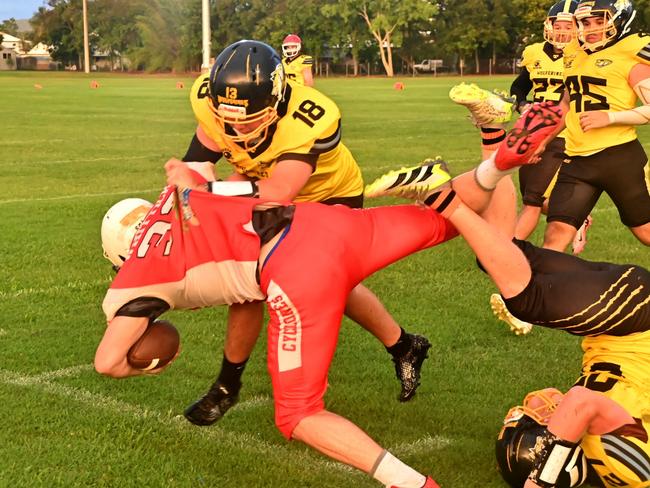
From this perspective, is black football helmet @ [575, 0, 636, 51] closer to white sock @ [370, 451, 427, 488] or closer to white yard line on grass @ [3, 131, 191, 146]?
white sock @ [370, 451, 427, 488]

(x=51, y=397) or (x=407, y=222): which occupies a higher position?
(x=407, y=222)

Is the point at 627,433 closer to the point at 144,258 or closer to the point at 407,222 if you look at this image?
A: the point at 407,222

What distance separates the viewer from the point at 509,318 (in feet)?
20.0

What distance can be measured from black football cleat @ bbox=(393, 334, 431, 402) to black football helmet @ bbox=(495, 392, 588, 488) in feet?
3.13

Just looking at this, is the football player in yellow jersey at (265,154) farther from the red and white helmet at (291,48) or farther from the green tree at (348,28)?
the green tree at (348,28)

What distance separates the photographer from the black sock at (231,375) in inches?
190

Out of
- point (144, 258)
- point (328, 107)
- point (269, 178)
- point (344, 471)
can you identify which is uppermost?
point (328, 107)

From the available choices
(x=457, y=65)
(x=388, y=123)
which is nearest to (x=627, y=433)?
(x=388, y=123)

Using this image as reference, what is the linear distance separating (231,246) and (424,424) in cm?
148

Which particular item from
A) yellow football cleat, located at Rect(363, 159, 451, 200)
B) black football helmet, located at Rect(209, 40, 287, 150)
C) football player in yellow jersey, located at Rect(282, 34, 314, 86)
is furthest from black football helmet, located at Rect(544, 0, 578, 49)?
football player in yellow jersey, located at Rect(282, 34, 314, 86)

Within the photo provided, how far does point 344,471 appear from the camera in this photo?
4.20m

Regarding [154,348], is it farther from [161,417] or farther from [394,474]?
[394,474]

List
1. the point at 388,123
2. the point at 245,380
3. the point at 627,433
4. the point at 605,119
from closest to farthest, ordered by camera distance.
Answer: the point at 627,433 < the point at 245,380 < the point at 605,119 < the point at 388,123

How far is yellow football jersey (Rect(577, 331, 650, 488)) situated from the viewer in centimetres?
369
